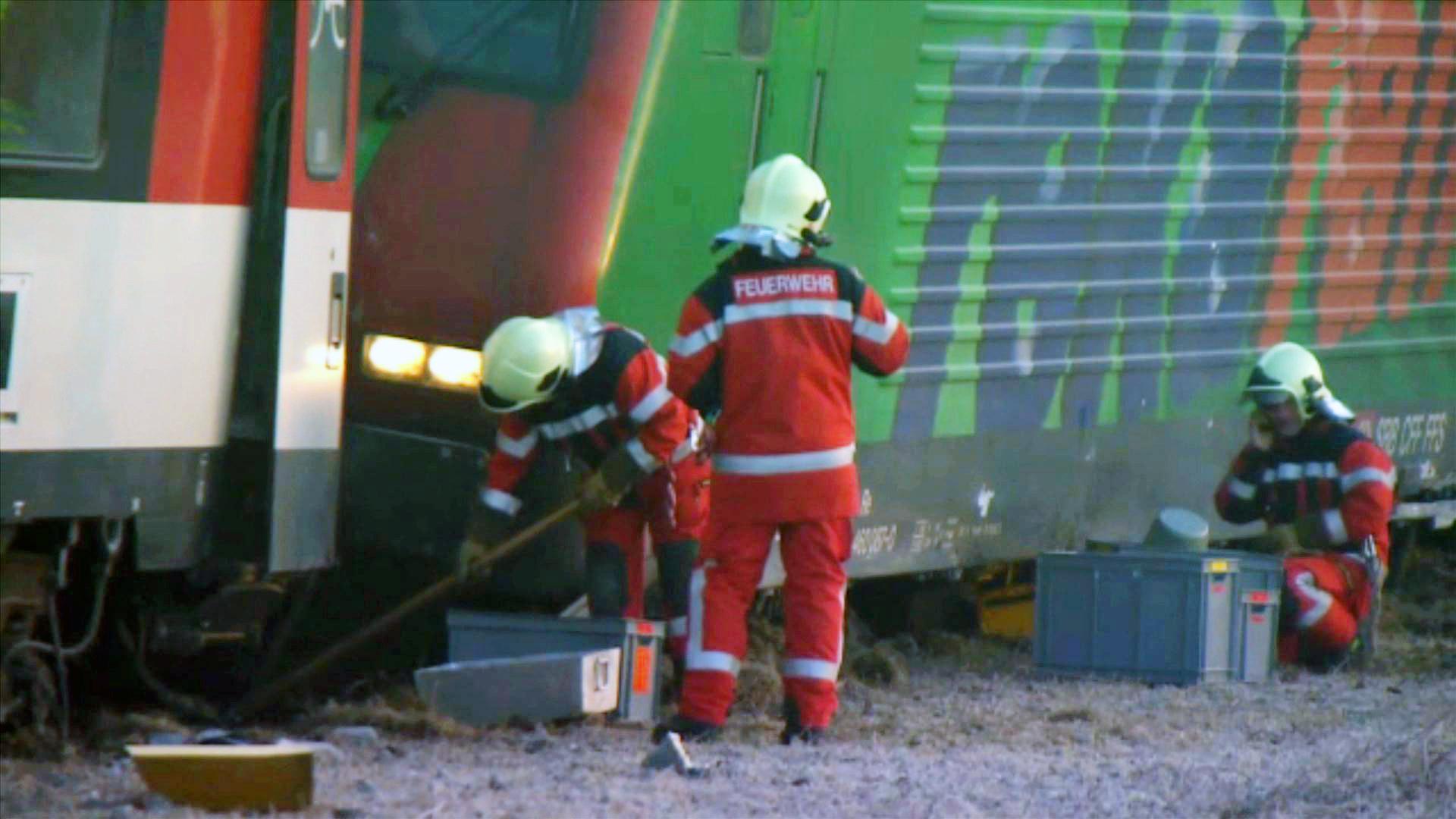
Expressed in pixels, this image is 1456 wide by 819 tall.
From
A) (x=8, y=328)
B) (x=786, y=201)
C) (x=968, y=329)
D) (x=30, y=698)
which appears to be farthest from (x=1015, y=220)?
(x=8, y=328)

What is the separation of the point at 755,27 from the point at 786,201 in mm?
718

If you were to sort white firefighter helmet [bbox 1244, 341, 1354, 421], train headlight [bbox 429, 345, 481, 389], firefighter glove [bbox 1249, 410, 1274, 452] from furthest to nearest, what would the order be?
firefighter glove [bbox 1249, 410, 1274, 452] < white firefighter helmet [bbox 1244, 341, 1354, 421] < train headlight [bbox 429, 345, 481, 389]

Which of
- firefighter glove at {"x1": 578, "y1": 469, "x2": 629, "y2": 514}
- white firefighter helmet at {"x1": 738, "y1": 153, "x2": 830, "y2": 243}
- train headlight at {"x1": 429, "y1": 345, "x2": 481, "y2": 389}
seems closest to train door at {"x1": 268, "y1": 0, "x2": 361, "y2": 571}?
train headlight at {"x1": 429, "y1": 345, "x2": 481, "y2": 389}

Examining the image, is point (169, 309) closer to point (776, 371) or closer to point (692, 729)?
point (776, 371)

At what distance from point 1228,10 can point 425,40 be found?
140 inches

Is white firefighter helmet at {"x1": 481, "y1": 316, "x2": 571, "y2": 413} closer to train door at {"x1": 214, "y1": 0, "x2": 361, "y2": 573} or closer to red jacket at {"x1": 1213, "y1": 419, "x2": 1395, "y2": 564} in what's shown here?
train door at {"x1": 214, "y1": 0, "x2": 361, "y2": 573}

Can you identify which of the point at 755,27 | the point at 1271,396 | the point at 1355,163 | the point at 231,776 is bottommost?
the point at 231,776

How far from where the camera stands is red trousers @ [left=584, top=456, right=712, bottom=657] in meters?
8.32

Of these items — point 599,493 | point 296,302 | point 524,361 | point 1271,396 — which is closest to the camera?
point 296,302

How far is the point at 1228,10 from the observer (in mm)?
10570

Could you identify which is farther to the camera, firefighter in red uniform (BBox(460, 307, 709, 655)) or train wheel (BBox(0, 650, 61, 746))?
firefighter in red uniform (BBox(460, 307, 709, 655))

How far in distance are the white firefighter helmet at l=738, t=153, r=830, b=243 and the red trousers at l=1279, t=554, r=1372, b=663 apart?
2.69m

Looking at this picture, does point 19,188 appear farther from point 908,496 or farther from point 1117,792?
point 908,496

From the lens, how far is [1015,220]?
977 centimetres
